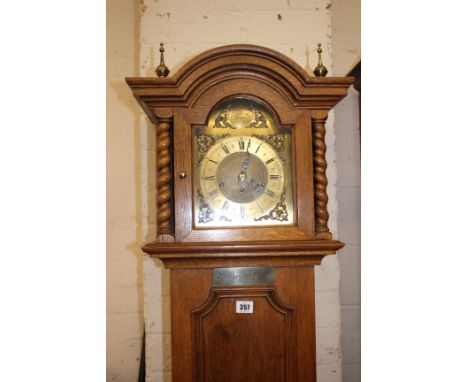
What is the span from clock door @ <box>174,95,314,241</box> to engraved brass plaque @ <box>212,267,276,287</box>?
114 mm

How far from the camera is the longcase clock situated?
1.15 m

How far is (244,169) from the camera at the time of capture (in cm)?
120

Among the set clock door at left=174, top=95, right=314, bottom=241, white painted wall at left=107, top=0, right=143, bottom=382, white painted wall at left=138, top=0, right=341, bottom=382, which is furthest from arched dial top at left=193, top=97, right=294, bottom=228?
white painted wall at left=107, top=0, right=143, bottom=382

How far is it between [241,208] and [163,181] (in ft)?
0.84

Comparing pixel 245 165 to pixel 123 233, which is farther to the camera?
pixel 123 233

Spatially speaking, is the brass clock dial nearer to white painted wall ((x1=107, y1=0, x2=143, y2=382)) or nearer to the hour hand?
the hour hand

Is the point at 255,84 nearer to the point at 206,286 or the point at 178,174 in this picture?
the point at 178,174

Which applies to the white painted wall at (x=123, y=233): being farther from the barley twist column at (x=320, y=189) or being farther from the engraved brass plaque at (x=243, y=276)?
the barley twist column at (x=320, y=189)

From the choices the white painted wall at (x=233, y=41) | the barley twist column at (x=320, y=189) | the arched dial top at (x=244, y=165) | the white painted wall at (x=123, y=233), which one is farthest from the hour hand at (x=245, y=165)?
the white painted wall at (x=123, y=233)

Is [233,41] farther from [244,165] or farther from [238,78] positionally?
[244,165]

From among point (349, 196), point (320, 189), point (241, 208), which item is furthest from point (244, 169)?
point (349, 196)

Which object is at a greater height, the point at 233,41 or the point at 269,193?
the point at 233,41

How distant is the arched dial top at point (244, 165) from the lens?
3.90ft

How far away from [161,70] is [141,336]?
1.13 meters
